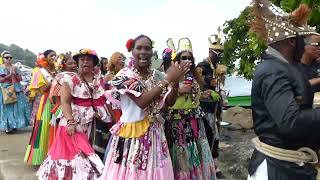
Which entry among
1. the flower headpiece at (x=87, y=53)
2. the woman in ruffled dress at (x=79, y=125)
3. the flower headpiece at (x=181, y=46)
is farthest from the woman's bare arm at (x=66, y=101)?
the flower headpiece at (x=181, y=46)

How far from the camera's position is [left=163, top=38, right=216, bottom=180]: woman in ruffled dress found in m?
5.06

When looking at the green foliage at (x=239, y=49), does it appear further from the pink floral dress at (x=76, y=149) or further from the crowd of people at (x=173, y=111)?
the pink floral dress at (x=76, y=149)

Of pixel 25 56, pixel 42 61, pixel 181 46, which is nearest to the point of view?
pixel 181 46

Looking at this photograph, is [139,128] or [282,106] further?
[139,128]

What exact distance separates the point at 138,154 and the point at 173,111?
1.17 meters

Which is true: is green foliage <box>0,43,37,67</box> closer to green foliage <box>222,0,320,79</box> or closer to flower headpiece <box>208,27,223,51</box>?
green foliage <box>222,0,320,79</box>

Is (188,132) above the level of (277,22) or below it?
below

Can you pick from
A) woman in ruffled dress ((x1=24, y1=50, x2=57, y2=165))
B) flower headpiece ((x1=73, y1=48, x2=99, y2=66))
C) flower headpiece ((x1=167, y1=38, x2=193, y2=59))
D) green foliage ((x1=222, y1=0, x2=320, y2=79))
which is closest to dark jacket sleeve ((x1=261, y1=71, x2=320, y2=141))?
flower headpiece ((x1=167, y1=38, x2=193, y2=59))

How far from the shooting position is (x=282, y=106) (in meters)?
2.35

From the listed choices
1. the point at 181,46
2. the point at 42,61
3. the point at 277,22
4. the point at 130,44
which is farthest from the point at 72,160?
the point at 277,22

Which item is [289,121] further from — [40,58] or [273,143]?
[40,58]

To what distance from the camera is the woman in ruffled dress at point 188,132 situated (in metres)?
5.06

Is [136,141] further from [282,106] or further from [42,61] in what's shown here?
[42,61]

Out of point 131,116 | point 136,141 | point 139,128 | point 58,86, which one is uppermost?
point 58,86
